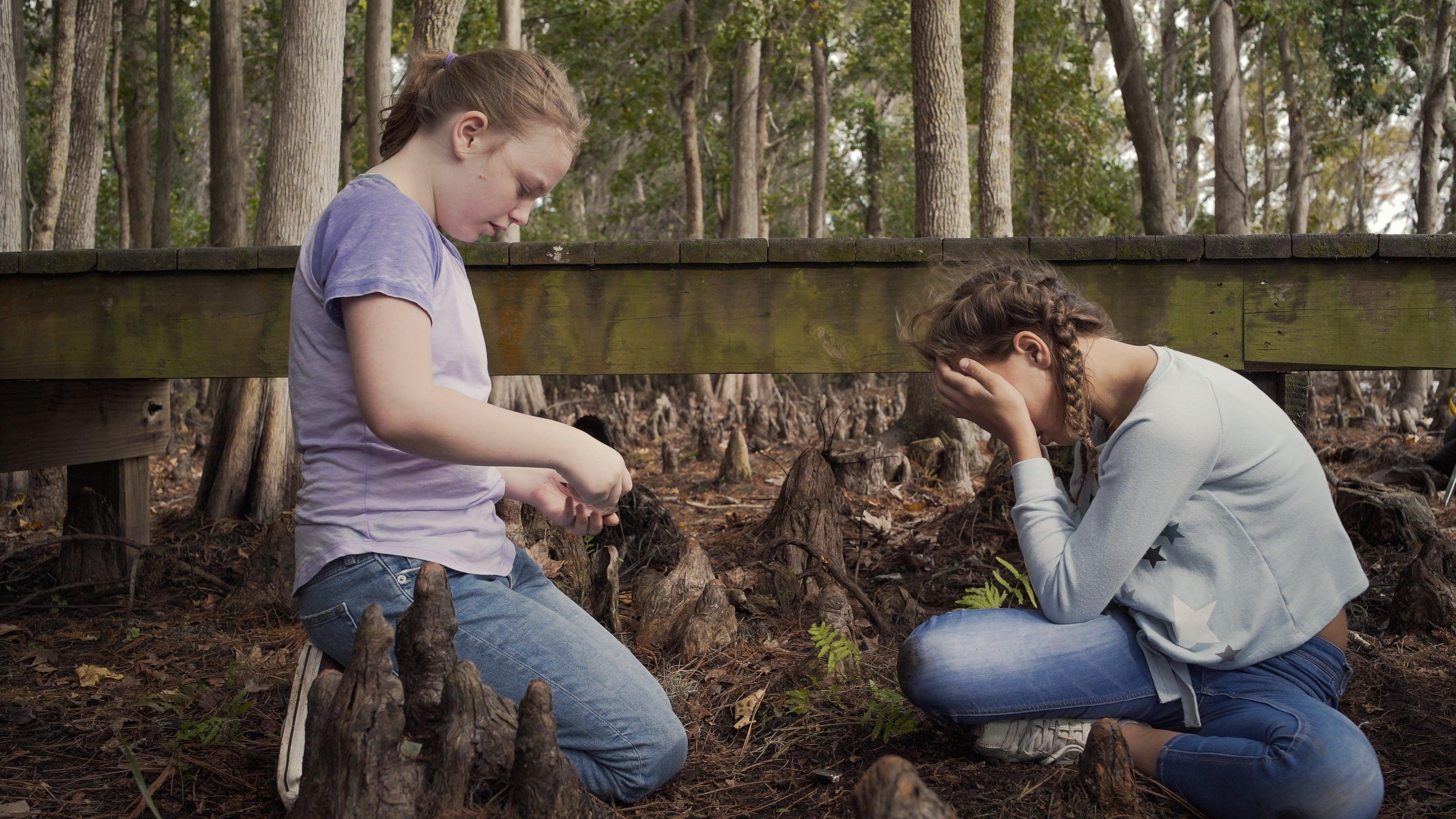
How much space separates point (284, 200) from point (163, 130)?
390 inches

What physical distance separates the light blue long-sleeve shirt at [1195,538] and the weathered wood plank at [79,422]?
3.49m

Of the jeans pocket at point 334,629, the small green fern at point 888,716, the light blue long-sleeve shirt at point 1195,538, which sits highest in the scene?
the light blue long-sleeve shirt at point 1195,538

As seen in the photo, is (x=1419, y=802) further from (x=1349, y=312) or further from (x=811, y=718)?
(x=1349, y=312)

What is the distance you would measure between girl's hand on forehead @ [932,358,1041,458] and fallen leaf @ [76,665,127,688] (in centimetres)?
254

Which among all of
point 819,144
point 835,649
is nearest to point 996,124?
point 835,649

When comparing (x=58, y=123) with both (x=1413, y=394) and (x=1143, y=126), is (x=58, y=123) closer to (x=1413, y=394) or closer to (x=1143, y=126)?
(x=1143, y=126)

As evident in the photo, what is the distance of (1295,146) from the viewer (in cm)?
2316

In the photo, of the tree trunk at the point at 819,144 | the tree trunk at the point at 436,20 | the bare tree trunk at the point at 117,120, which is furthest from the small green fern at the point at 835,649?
the tree trunk at the point at 819,144

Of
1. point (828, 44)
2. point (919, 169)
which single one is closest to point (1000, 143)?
point (919, 169)

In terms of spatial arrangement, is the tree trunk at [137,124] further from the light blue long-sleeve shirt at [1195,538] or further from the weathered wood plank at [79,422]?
the light blue long-sleeve shirt at [1195,538]

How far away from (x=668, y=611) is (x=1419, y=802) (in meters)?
1.91

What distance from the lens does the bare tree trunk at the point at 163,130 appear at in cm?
1315

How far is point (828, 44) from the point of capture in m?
19.2

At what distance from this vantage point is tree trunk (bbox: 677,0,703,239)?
15.8m
